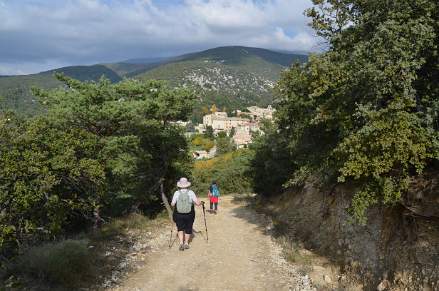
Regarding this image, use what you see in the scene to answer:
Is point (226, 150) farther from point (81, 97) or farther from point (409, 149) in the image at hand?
point (409, 149)

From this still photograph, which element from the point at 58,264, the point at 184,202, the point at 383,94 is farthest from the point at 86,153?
the point at 383,94

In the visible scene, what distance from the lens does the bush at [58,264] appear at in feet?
26.4

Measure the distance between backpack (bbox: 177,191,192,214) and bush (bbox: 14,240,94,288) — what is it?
2.62 meters

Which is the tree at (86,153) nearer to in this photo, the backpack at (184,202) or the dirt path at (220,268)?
the backpack at (184,202)

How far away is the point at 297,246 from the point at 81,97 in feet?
30.0

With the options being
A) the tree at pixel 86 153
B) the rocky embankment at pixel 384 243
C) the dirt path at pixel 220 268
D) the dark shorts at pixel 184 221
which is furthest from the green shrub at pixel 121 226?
the rocky embankment at pixel 384 243

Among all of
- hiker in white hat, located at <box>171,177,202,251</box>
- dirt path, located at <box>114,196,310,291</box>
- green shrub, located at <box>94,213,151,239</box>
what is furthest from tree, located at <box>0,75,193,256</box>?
dirt path, located at <box>114,196,310,291</box>

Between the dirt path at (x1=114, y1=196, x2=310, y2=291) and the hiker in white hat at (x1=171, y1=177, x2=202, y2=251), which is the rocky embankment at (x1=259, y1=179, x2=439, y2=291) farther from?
the hiker in white hat at (x1=171, y1=177, x2=202, y2=251)

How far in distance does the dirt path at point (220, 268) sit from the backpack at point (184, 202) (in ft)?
4.29

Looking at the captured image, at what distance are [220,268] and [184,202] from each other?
1.92 meters

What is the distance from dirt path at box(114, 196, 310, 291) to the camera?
8.83m

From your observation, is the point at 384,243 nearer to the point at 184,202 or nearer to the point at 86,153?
the point at 184,202

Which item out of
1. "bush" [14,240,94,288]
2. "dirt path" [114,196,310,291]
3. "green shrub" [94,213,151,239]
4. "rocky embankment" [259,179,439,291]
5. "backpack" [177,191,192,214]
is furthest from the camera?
"green shrub" [94,213,151,239]

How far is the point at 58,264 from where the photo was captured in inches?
320
